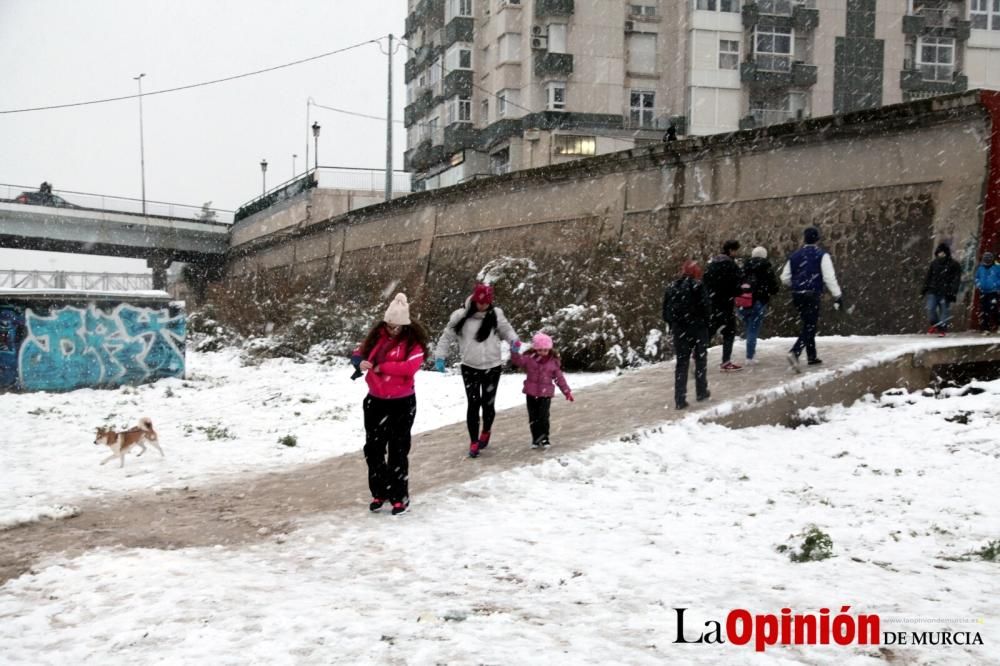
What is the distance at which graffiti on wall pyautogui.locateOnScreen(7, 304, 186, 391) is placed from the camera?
15.4 m

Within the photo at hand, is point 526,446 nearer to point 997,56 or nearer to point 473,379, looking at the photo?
point 473,379

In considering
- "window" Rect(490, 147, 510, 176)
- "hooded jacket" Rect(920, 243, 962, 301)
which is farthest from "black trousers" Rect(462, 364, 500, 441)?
"window" Rect(490, 147, 510, 176)

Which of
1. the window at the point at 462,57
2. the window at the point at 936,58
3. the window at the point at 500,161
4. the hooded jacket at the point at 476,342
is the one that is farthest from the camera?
the window at the point at 462,57

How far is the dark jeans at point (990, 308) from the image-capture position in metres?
12.9

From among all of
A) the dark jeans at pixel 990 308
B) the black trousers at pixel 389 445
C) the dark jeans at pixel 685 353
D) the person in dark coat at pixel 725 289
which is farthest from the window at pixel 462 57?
the black trousers at pixel 389 445

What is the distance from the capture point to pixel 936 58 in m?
41.5

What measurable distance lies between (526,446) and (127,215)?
140 ft

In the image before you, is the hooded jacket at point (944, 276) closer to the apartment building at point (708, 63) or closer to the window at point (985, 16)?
the apartment building at point (708, 63)

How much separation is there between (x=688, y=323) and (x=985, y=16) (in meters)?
41.8

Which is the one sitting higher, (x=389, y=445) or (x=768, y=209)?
(x=768, y=209)

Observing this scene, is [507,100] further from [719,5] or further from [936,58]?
[936,58]

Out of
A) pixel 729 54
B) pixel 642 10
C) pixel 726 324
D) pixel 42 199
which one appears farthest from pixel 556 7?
pixel 726 324

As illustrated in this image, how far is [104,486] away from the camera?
8305 mm

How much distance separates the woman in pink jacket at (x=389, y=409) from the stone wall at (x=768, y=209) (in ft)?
28.5
